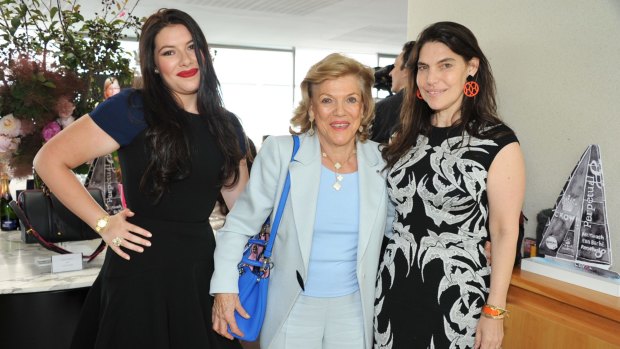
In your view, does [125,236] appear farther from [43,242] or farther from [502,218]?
[502,218]

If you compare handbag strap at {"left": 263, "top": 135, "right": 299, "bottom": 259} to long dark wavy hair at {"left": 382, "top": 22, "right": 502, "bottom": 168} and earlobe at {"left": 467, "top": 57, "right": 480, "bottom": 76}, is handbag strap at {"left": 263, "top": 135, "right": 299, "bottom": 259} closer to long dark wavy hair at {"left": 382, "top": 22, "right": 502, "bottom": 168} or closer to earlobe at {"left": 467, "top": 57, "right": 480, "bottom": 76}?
long dark wavy hair at {"left": 382, "top": 22, "right": 502, "bottom": 168}

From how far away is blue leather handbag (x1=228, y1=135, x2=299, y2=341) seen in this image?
1719 millimetres

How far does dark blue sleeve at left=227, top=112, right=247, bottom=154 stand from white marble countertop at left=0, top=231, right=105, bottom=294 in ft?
2.79

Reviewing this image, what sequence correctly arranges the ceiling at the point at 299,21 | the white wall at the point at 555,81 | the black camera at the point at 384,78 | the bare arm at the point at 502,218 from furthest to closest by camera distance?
the ceiling at the point at 299,21 → the black camera at the point at 384,78 → the white wall at the point at 555,81 → the bare arm at the point at 502,218

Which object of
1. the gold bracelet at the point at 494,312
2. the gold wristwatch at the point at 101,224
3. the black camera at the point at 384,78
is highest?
the black camera at the point at 384,78

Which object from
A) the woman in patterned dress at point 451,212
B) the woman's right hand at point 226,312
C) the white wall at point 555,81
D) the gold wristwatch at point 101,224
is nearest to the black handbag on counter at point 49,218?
the gold wristwatch at point 101,224

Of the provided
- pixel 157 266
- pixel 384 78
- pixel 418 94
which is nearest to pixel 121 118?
pixel 157 266

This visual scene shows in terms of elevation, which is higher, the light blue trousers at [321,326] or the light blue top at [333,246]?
the light blue top at [333,246]

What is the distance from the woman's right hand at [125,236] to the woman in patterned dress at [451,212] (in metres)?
0.83

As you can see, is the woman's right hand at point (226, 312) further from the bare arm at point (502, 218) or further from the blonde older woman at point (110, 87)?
the blonde older woman at point (110, 87)

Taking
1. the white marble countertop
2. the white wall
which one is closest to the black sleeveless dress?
the white marble countertop

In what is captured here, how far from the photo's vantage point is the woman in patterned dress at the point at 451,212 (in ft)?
5.22

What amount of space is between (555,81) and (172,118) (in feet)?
5.63

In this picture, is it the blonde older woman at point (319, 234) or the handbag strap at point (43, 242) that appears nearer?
the blonde older woman at point (319, 234)
